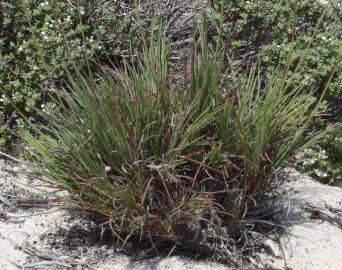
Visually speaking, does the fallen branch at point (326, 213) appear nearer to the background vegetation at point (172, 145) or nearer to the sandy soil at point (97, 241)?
the sandy soil at point (97, 241)

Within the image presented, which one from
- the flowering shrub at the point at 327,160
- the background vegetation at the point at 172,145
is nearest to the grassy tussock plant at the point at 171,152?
the background vegetation at the point at 172,145

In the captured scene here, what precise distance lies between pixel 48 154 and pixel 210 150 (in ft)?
2.54

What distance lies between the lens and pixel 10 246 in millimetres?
3307

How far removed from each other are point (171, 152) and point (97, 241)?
61 cm

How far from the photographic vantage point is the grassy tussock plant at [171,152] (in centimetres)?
316

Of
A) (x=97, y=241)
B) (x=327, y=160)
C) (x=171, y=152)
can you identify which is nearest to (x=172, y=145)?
(x=171, y=152)

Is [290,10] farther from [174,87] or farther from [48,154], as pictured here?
[48,154]

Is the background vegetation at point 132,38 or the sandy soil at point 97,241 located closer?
the sandy soil at point 97,241

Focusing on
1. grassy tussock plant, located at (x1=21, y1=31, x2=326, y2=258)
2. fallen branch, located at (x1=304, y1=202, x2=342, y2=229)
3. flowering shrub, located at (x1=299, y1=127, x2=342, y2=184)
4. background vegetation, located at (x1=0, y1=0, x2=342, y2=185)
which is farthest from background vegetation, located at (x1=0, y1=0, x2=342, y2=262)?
background vegetation, located at (x1=0, y1=0, x2=342, y2=185)

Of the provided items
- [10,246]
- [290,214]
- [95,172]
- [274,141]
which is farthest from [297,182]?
[10,246]

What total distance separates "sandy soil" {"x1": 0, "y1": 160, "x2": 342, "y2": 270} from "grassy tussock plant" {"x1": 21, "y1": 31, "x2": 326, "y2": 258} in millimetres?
153

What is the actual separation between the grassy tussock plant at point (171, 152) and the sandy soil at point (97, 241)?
0.15 m

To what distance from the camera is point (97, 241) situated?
3422 mm

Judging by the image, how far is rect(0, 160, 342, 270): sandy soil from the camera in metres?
3.26
